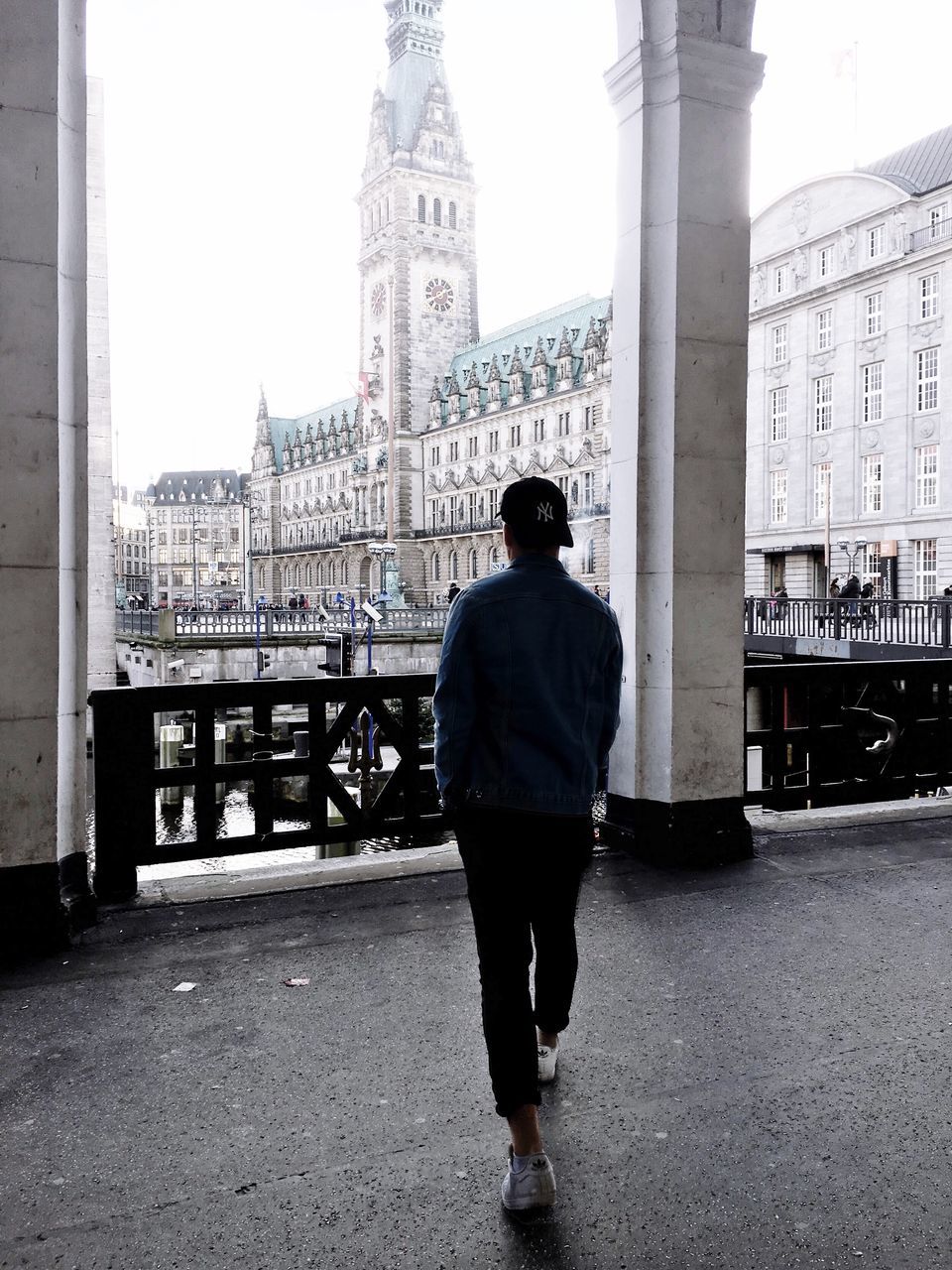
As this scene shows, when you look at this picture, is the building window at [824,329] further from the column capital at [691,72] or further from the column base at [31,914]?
the column base at [31,914]

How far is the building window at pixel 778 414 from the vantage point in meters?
49.6

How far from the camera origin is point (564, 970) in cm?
297

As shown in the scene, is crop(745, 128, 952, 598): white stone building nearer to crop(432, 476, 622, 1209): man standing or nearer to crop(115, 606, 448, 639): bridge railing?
crop(115, 606, 448, 639): bridge railing

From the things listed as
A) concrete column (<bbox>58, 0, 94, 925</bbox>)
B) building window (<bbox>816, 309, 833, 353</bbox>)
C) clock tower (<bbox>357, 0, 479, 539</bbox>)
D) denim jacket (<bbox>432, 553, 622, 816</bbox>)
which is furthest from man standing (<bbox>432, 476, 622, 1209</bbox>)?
clock tower (<bbox>357, 0, 479, 539</bbox>)

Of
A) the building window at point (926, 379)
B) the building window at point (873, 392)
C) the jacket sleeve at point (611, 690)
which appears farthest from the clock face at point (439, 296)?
the jacket sleeve at point (611, 690)

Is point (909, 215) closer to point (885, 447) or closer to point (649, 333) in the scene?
point (885, 447)

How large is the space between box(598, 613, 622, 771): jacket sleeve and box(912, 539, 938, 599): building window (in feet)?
135

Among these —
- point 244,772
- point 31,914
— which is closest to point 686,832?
point 244,772

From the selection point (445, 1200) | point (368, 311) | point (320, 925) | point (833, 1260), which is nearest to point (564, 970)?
point (445, 1200)

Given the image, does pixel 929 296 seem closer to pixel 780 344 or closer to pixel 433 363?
pixel 780 344

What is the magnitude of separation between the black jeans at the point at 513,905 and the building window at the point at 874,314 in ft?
155

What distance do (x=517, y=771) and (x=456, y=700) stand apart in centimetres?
25

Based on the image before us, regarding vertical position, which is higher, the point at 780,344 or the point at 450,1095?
the point at 780,344

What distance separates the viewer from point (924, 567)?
41.1 m
